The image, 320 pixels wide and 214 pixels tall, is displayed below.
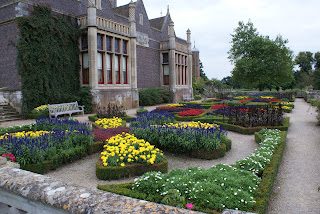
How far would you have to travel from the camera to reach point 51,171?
16.8ft

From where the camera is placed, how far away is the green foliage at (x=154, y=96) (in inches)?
816

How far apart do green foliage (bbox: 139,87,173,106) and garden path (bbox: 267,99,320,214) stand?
14.0 meters

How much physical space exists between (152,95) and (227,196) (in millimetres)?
18674

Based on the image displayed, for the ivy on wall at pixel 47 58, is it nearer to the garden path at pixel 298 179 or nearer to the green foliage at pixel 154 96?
the green foliage at pixel 154 96

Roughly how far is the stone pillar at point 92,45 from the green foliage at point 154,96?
5867mm

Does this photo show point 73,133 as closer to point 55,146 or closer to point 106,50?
point 55,146

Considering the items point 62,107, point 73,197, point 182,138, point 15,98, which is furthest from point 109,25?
point 73,197

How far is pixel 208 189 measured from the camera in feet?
10.3

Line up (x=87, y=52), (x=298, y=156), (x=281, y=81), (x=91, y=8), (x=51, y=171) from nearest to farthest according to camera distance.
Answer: (x=51, y=171) → (x=298, y=156) → (x=91, y=8) → (x=87, y=52) → (x=281, y=81)

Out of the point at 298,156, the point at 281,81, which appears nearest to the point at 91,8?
the point at 298,156

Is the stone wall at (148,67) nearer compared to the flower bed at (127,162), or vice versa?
the flower bed at (127,162)

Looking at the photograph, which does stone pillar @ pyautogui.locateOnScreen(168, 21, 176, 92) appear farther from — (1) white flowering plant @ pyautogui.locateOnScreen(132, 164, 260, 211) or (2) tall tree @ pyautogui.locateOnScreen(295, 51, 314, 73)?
(2) tall tree @ pyautogui.locateOnScreen(295, 51, 314, 73)

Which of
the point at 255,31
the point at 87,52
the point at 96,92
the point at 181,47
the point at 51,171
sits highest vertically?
the point at 255,31

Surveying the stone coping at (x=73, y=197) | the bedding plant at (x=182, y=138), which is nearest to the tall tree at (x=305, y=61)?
the bedding plant at (x=182, y=138)
